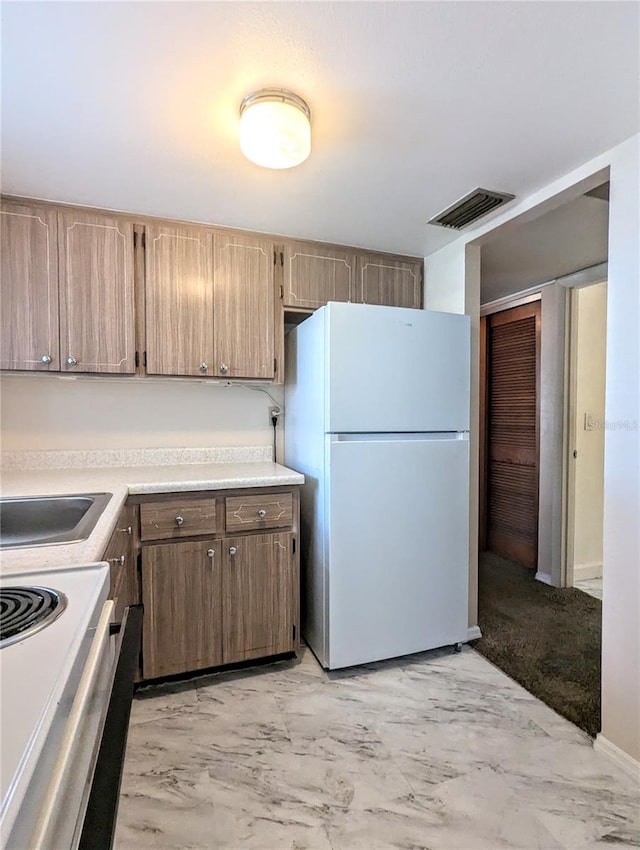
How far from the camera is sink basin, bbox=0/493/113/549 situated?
4.97ft

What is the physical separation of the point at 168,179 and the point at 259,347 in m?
0.83

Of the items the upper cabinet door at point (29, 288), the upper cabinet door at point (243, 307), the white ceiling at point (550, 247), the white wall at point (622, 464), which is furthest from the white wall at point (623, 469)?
the upper cabinet door at point (29, 288)

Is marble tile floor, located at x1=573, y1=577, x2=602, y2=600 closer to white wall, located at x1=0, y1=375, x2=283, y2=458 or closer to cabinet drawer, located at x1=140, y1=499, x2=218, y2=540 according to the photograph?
white wall, located at x1=0, y1=375, x2=283, y2=458

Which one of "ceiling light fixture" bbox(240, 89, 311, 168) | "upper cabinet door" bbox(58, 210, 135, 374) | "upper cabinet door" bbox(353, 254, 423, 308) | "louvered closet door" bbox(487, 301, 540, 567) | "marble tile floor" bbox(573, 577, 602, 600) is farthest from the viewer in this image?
"louvered closet door" bbox(487, 301, 540, 567)

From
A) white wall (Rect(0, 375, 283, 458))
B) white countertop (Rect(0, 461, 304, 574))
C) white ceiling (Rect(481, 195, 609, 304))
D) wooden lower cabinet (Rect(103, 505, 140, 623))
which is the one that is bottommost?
wooden lower cabinet (Rect(103, 505, 140, 623))

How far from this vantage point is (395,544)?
210cm

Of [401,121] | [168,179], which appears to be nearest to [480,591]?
[401,121]

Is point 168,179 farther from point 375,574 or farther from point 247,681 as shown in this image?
point 247,681

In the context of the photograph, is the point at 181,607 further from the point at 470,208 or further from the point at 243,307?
the point at 470,208

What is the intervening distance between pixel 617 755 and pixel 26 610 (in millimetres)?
1917

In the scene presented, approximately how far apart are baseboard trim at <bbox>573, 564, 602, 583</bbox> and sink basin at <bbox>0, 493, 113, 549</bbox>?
322 cm

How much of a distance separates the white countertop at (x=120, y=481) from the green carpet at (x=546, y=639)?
141cm

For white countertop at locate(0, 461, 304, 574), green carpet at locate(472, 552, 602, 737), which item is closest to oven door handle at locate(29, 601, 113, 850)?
white countertop at locate(0, 461, 304, 574)

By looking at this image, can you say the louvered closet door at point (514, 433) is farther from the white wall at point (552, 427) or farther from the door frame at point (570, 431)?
the door frame at point (570, 431)
